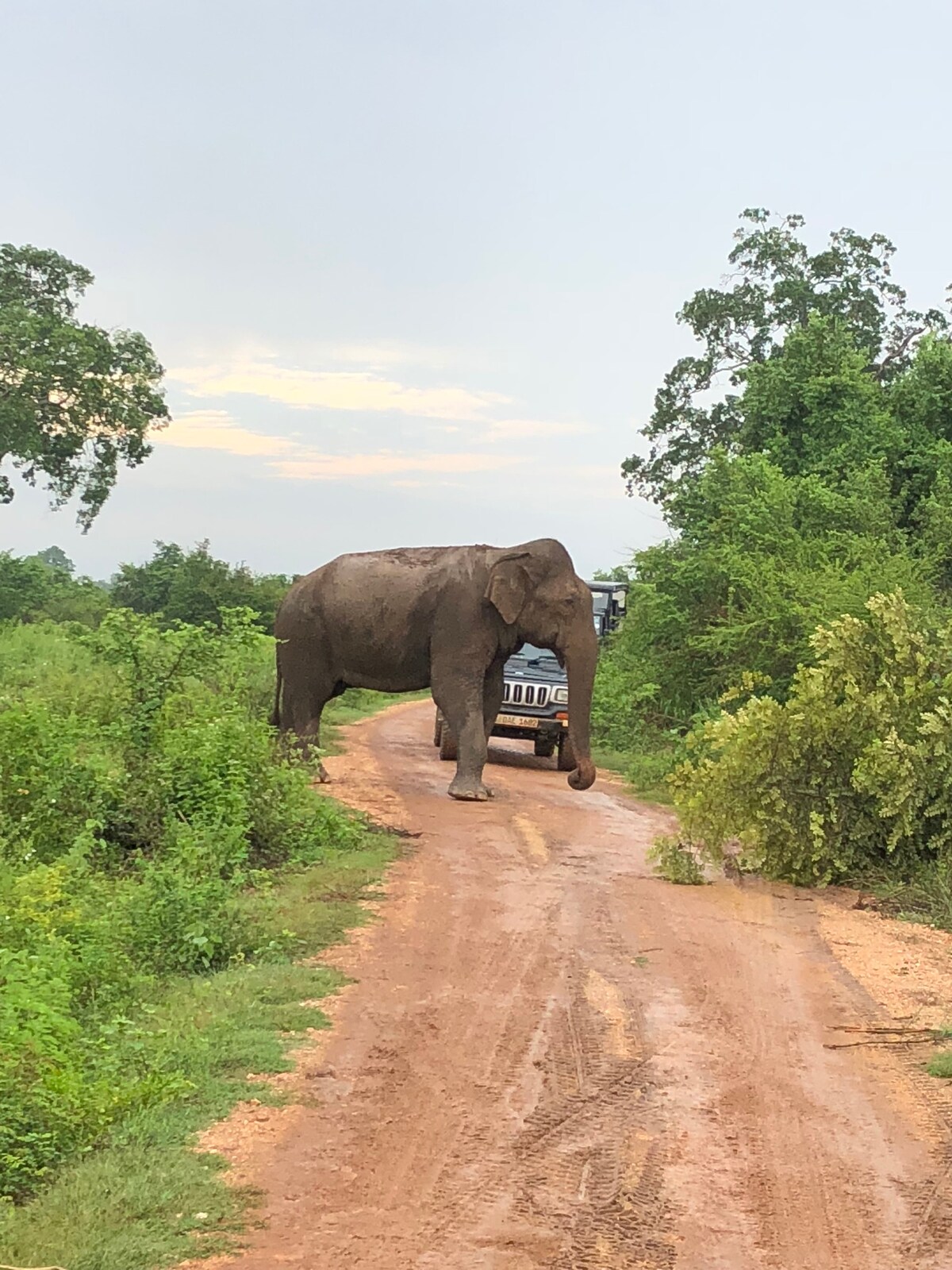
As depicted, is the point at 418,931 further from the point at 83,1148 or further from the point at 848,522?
the point at 848,522

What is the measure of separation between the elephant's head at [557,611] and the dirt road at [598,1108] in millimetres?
5760

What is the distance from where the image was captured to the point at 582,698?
15.8 metres

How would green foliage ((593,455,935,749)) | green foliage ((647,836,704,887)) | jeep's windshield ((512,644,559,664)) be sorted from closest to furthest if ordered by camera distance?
green foliage ((647,836,704,887)) → green foliage ((593,455,935,749)) → jeep's windshield ((512,644,559,664))

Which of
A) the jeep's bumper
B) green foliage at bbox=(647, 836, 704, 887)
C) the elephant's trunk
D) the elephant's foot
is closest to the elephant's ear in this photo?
the elephant's trunk

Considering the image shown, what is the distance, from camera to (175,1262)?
4211 mm

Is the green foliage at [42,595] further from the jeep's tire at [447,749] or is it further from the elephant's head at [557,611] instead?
the elephant's head at [557,611]

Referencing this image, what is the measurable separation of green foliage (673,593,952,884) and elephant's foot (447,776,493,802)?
3.84m

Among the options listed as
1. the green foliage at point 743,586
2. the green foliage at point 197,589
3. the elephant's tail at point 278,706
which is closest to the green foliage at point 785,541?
the green foliage at point 743,586

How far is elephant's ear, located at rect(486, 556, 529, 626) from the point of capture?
15812 millimetres

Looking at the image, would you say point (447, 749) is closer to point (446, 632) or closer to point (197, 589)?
point (446, 632)

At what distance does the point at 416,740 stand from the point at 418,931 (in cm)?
1448

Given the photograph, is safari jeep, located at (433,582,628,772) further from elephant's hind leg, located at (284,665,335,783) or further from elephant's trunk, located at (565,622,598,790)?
elephant's trunk, located at (565,622,598,790)

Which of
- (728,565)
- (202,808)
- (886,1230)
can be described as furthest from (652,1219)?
(728,565)

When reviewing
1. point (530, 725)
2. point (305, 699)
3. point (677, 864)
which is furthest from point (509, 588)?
point (677, 864)
